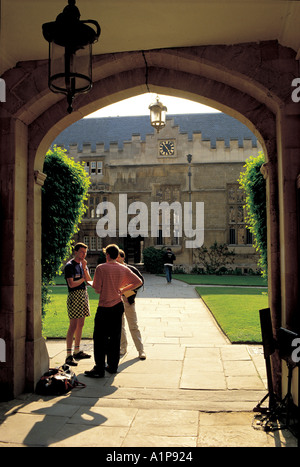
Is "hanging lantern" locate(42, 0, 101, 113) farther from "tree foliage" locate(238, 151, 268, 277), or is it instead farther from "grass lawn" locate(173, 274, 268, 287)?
"grass lawn" locate(173, 274, 268, 287)

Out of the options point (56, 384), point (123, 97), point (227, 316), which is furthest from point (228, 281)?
point (56, 384)

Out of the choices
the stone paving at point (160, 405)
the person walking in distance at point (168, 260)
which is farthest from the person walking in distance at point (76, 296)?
the person walking in distance at point (168, 260)

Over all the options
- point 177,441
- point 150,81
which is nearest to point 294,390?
point 177,441

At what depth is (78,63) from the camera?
124 inches

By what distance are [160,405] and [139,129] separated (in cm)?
2730

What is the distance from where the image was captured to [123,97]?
215 inches

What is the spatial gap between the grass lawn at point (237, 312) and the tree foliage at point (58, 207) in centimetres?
317

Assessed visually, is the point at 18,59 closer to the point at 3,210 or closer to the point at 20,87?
the point at 20,87

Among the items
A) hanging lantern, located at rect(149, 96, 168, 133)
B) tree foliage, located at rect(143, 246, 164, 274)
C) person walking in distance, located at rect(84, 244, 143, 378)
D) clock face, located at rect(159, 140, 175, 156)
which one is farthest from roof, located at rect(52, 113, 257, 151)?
person walking in distance, located at rect(84, 244, 143, 378)

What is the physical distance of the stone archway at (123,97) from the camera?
4312 millimetres

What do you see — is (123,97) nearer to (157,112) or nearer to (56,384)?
(157,112)

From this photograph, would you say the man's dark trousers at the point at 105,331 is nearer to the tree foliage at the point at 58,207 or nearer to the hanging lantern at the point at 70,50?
the tree foliage at the point at 58,207

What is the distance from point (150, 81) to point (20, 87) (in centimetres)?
158

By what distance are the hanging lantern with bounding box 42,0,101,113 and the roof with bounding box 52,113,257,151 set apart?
2473 cm
